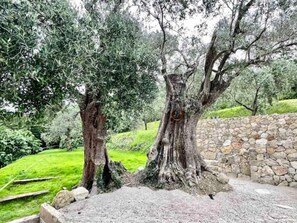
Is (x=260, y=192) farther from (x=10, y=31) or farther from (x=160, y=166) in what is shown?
(x=10, y=31)

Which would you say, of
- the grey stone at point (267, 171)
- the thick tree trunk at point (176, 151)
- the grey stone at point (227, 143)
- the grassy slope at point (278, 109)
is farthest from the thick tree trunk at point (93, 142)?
the grassy slope at point (278, 109)

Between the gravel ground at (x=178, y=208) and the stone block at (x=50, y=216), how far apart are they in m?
0.15

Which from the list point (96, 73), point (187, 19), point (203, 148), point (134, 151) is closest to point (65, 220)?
point (96, 73)

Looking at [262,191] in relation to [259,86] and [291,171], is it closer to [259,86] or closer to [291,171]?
[291,171]

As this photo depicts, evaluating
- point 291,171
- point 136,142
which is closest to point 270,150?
point 291,171

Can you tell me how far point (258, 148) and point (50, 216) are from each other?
25.3ft

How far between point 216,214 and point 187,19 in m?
5.55

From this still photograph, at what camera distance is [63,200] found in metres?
5.22

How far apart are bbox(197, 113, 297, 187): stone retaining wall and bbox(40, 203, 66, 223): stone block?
23.4 ft

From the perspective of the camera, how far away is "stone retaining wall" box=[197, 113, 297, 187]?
7859 millimetres

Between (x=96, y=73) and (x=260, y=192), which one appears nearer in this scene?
(x=96, y=73)

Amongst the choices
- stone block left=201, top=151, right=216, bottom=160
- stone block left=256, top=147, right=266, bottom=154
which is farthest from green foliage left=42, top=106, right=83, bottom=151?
stone block left=256, top=147, right=266, bottom=154

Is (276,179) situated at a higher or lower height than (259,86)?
lower

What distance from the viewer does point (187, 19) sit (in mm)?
6781
